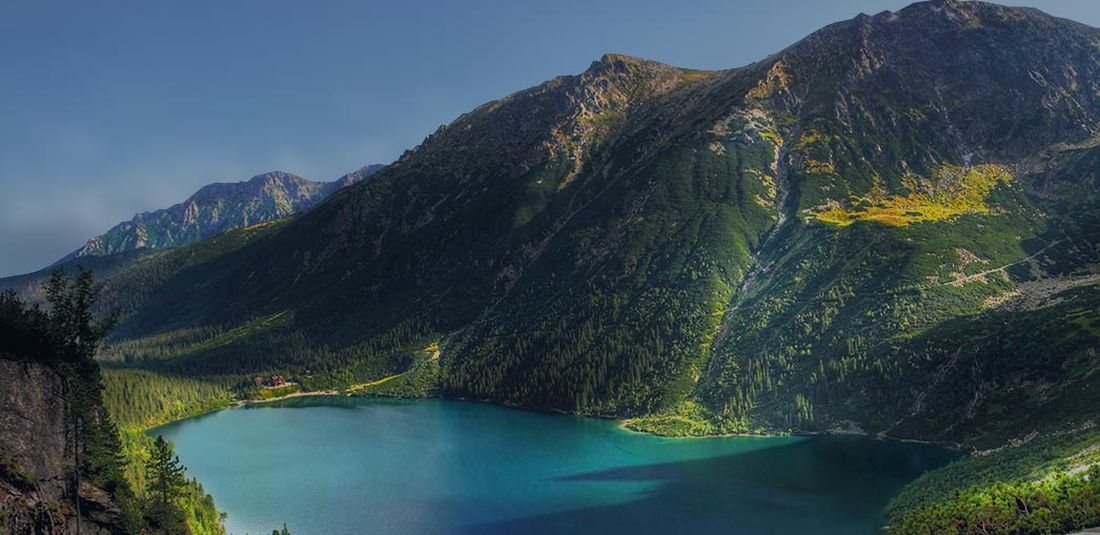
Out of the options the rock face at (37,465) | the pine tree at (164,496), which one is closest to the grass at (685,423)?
the pine tree at (164,496)

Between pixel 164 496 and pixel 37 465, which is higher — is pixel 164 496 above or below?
below

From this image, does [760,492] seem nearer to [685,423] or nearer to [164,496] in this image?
[685,423]

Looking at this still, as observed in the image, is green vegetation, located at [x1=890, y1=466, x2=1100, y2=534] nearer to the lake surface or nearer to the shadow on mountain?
the shadow on mountain

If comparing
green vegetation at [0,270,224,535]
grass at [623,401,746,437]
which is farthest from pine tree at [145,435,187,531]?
grass at [623,401,746,437]

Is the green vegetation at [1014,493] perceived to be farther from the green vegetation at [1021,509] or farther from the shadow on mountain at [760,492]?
the shadow on mountain at [760,492]

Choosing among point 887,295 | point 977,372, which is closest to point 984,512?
point 977,372

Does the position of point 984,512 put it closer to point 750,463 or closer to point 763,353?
point 750,463

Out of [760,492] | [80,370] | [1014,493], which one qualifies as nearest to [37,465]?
[80,370]
